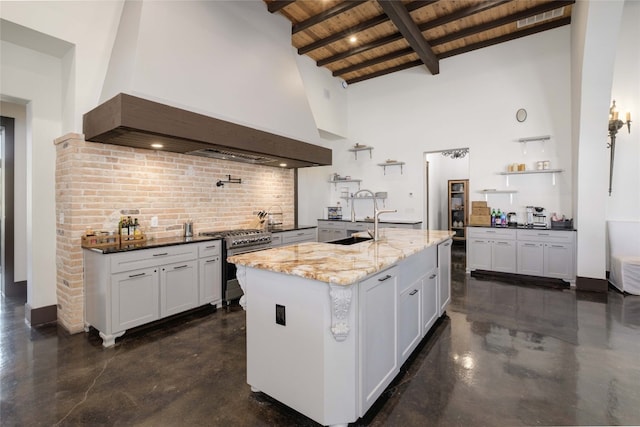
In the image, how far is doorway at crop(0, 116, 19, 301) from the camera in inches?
156

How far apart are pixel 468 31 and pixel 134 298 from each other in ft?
20.4

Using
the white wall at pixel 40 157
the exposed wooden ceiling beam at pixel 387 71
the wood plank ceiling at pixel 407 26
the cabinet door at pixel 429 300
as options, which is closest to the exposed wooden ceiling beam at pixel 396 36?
the wood plank ceiling at pixel 407 26

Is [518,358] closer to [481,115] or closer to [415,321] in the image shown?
[415,321]

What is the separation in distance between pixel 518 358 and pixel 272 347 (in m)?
2.09

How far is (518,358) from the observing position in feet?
8.11

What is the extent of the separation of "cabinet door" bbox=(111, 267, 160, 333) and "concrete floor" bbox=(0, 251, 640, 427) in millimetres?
180

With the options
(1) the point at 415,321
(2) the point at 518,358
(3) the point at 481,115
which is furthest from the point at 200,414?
(3) the point at 481,115

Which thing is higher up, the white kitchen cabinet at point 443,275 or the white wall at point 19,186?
the white wall at point 19,186

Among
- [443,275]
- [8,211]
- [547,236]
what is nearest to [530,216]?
[547,236]

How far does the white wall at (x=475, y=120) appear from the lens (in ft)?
16.2

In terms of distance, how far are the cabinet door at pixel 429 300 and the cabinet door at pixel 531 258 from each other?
9.08 feet

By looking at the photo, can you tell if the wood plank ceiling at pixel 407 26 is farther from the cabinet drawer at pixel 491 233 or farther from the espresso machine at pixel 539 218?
the cabinet drawer at pixel 491 233

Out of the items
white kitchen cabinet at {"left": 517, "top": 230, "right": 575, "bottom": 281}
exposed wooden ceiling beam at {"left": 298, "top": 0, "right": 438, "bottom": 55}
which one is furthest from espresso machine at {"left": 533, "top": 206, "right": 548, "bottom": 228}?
exposed wooden ceiling beam at {"left": 298, "top": 0, "right": 438, "bottom": 55}

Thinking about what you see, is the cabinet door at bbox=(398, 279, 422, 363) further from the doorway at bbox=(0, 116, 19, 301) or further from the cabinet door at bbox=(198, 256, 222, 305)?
the doorway at bbox=(0, 116, 19, 301)
